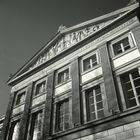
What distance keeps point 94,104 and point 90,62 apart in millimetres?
3296

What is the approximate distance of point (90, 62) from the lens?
1245 cm

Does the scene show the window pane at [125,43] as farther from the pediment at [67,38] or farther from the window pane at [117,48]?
the pediment at [67,38]

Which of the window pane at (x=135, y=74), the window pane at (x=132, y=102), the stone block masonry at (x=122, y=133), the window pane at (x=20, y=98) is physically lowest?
the stone block masonry at (x=122, y=133)

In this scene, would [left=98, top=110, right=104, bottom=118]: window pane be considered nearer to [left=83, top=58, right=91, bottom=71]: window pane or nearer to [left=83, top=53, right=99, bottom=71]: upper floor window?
[left=83, top=53, right=99, bottom=71]: upper floor window

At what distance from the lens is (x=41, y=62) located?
1623 cm

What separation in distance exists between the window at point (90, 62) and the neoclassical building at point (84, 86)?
3cm

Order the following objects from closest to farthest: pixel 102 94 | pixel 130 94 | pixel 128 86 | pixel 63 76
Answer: pixel 130 94 → pixel 128 86 → pixel 102 94 → pixel 63 76

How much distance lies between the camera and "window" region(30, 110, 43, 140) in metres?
11.7

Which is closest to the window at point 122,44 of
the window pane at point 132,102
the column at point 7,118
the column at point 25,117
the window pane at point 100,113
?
the window pane at point 132,102

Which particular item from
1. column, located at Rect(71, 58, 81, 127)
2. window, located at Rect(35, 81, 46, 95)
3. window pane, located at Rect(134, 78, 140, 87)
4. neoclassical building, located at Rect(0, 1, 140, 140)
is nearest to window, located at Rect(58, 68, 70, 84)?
neoclassical building, located at Rect(0, 1, 140, 140)

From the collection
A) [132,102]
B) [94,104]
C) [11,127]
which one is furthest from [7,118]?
[132,102]

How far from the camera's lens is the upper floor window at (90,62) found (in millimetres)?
12231

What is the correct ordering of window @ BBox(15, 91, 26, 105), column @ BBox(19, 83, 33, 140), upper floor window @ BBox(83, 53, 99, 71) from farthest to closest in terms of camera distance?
window @ BBox(15, 91, 26, 105) → upper floor window @ BBox(83, 53, 99, 71) → column @ BBox(19, 83, 33, 140)

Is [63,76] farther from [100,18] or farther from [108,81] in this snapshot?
[100,18]
